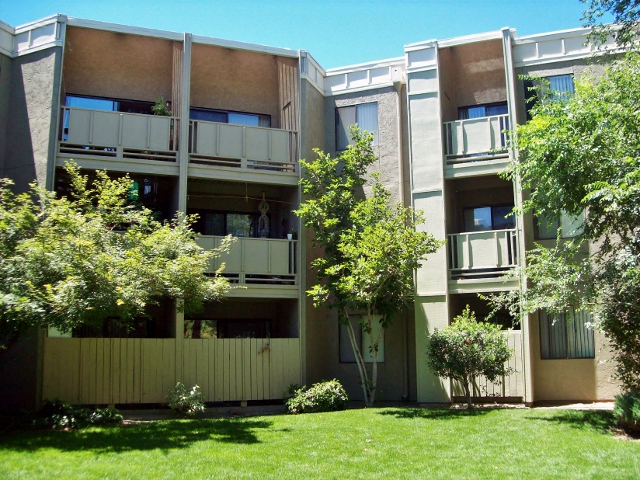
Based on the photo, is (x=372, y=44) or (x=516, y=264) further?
(x=372, y=44)

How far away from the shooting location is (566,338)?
57.0 feet

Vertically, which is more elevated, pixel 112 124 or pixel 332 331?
pixel 112 124

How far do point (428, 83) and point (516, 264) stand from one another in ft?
18.7

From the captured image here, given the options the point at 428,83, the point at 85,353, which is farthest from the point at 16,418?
the point at 428,83

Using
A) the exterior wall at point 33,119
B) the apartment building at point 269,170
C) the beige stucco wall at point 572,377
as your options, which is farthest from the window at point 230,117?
the beige stucco wall at point 572,377

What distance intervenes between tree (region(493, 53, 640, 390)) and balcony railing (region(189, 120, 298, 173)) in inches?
291

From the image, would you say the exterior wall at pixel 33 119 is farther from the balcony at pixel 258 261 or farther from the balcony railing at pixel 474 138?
the balcony railing at pixel 474 138

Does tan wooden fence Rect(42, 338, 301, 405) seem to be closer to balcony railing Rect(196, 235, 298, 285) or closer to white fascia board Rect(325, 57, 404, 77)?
balcony railing Rect(196, 235, 298, 285)

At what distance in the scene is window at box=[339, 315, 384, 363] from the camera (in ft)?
62.2

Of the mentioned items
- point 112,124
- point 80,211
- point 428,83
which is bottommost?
point 80,211

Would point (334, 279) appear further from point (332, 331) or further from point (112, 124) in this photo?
point (112, 124)

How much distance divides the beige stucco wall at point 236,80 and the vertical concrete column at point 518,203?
20.4ft

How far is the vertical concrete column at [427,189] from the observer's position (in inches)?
691

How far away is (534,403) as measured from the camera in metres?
17.0
